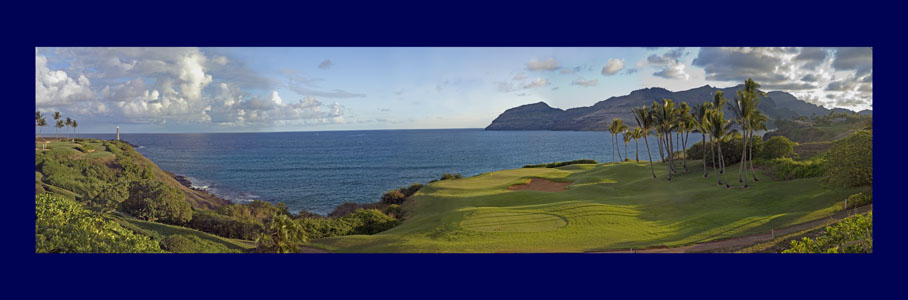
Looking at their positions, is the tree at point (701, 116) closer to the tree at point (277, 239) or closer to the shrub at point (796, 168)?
the shrub at point (796, 168)

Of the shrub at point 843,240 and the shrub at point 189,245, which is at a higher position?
the shrub at point 843,240

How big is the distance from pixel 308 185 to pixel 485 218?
25.1 m

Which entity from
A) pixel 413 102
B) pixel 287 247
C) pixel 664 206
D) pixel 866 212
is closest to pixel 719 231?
pixel 866 212

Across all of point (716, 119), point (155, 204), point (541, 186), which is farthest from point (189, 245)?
point (716, 119)

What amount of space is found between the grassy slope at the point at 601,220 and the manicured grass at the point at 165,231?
1.82 metres

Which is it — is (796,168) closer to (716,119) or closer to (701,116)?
(716,119)

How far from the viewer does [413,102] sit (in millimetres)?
19781

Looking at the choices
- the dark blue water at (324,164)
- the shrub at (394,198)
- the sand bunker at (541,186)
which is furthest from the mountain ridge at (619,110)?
the shrub at (394,198)

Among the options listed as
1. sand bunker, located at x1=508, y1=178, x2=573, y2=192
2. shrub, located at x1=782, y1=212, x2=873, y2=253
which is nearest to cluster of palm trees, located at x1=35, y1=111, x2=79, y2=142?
shrub, located at x1=782, y1=212, x2=873, y2=253

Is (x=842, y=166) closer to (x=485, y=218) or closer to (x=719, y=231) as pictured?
(x=719, y=231)

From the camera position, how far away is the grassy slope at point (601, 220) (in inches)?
400

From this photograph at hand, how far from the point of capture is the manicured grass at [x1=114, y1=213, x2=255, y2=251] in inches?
403

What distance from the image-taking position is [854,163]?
11.4 m

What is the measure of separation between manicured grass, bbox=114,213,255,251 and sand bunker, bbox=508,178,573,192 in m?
15.0
